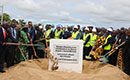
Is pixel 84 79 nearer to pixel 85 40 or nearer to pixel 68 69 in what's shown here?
pixel 68 69

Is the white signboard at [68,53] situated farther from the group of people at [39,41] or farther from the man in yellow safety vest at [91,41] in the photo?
the man in yellow safety vest at [91,41]

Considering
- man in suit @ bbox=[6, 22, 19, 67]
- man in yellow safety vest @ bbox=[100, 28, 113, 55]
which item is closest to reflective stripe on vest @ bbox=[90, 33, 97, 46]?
man in yellow safety vest @ bbox=[100, 28, 113, 55]

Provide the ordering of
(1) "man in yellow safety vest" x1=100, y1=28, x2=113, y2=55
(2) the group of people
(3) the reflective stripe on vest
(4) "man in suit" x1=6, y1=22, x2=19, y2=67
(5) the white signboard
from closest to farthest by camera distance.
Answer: (5) the white signboard < (2) the group of people < (4) "man in suit" x1=6, y1=22, x2=19, y2=67 < (1) "man in yellow safety vest" x1=100, y1=28, x2=113, y2=55 < (3) the reflective stripe on vest

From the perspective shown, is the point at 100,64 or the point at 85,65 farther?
the point at 85,65

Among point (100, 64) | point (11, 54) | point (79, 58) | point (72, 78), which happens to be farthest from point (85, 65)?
point (11, 54)

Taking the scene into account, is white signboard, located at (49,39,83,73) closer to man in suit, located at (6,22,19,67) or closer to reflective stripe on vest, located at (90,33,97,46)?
man in suit, located at (6,22,19,67)

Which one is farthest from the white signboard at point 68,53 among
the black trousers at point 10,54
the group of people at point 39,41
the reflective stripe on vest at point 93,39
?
the reflective stripe on vest at point 93,39

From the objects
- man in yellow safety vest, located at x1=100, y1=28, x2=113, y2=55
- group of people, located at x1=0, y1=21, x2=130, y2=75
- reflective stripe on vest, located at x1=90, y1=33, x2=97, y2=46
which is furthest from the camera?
reflective stripe on vest, located at x1=90, y1=33, x2=97, y2=46

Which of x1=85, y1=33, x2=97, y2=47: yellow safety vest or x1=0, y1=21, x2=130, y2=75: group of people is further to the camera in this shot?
x1=85, y1=33, x2=97, y2=47: yellow safety vest

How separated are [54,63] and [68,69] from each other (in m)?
A: 0.58

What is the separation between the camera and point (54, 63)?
5.71m

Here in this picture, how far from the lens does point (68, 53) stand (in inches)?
231

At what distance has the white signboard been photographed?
5844 mm

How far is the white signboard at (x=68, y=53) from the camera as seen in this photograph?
584 cm
